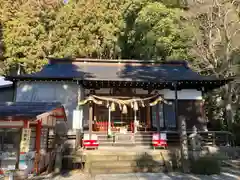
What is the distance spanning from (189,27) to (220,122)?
297 inches

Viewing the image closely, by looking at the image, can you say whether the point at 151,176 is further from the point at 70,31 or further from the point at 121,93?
the point at 70,31

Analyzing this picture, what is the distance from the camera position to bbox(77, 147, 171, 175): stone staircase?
7.34m

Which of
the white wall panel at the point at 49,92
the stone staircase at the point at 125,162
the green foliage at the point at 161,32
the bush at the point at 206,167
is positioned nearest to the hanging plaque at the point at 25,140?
the stone staircase at the point at 125,162

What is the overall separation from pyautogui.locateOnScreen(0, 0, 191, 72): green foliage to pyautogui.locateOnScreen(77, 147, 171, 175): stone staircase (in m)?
11.9

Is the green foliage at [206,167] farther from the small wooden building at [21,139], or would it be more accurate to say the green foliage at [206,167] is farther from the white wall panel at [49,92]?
the white wall panel at [49,92]

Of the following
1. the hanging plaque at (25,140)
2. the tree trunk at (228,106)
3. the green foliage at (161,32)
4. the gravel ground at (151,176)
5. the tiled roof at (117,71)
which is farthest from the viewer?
the green foliage at (161,32)

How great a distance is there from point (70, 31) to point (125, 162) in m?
16.7

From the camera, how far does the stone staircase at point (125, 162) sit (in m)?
7.34

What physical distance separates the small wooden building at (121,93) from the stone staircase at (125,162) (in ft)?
7.54

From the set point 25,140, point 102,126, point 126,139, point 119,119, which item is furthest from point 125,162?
point 119,119

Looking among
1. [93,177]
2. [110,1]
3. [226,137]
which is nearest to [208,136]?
[226,137]

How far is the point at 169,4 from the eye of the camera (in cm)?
1797

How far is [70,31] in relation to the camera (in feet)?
68.2

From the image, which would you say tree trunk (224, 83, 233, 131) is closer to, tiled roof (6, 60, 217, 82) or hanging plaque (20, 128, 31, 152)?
tiled roof (6, 60, 217, 82)
